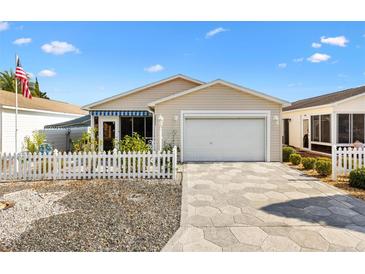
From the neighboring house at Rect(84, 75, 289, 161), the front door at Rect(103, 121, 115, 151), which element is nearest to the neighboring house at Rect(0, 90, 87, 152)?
the front door at Rect(103, 121, 115, 151)

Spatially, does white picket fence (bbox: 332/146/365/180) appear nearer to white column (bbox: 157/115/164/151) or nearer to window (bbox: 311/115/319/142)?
white column (bbox: 157/115/164/151)

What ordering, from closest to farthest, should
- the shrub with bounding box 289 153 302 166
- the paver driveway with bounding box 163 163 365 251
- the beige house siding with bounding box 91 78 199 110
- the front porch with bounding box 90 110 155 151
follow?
the paver driveway with bounding box 163 163 365 251 → the shrub with bounding box 289 153 302 166 → the beige house siding with bounding box 91 78 199 110 → the front porch with bounding box 90 110 155 151

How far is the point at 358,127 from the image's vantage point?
14383 millimetres

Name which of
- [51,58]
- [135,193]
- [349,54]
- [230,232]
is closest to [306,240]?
[230,232]

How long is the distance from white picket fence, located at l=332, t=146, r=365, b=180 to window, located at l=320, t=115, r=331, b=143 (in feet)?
21.7

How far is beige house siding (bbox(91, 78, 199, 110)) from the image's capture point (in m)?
16.5

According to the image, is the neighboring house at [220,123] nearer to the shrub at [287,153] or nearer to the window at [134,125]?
the shrub at [287,153]

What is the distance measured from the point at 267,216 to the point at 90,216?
3.92 metres

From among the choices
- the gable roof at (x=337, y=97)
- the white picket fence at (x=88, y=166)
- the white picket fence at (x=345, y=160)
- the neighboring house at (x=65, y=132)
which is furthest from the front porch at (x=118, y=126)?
the gable roof at (x=337, y=97)

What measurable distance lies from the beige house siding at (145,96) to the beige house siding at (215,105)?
387 centimetres

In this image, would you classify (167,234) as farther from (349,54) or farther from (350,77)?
(350,77)

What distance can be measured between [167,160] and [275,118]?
274 inches

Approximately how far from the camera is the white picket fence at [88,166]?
8812 millimetres

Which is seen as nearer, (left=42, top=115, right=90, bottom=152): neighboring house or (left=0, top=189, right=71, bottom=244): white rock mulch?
(left=0, top=189, right=71, bottom=244): white rock mulch
